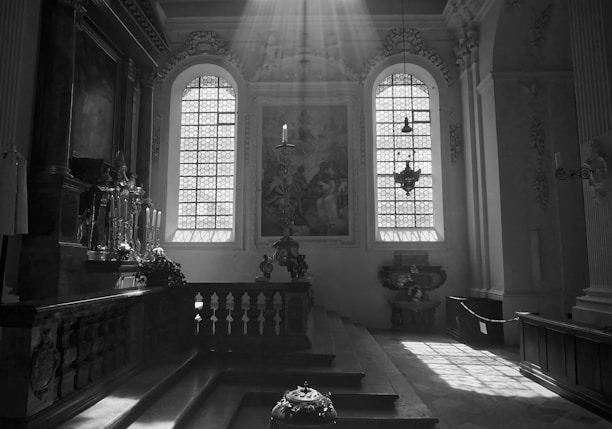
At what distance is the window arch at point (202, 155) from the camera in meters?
11.5

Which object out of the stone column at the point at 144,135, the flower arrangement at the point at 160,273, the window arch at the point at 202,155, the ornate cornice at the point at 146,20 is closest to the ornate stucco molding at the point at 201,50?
the window arch at the point at 202,155

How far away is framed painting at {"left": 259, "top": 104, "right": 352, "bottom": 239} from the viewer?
11078 millimetres

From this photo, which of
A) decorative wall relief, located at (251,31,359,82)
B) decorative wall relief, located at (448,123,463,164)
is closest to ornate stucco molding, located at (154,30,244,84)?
decorative wall relief, located at (251,31,359,82)

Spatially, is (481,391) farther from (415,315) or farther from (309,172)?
(309,172)

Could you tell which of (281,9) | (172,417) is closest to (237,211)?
(281,9)

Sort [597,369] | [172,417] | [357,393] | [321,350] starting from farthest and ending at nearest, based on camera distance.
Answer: [321,350], [597,369], [357,393], [172,417]

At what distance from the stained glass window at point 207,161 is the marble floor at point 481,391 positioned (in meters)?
5.50

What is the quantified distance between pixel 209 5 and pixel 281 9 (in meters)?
1.86

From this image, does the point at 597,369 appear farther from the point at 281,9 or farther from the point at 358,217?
the point at 281,9

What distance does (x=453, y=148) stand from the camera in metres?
11.2

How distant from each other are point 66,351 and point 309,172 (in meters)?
8.56

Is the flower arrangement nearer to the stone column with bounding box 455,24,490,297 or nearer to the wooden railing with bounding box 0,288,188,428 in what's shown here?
the wooden railing with bounding box 0,288,188,428

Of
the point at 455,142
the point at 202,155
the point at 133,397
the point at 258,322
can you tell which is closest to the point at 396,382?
the point at 258,322

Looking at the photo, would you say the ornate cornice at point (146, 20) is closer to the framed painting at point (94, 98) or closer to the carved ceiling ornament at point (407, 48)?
the framed painting at point (94, 98)
